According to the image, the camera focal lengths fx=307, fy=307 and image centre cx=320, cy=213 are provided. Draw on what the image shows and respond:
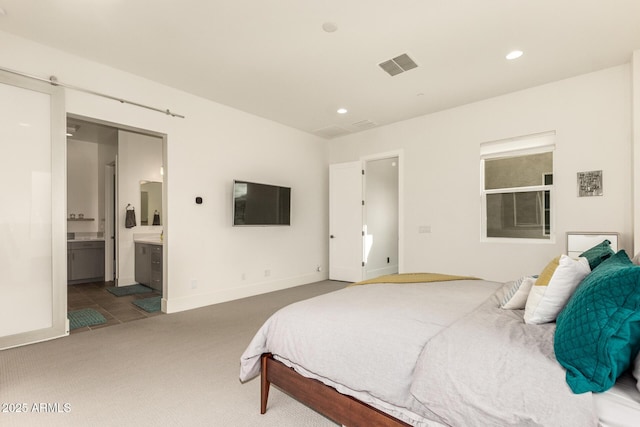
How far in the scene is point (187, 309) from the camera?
408 centimetres

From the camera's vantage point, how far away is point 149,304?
169 inches

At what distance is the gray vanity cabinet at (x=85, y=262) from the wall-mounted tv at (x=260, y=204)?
3545mm

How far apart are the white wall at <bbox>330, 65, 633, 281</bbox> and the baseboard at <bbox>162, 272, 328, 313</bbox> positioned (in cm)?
188

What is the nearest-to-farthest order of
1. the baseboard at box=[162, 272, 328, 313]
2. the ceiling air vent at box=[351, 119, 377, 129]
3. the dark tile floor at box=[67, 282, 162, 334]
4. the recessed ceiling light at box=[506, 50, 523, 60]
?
1. the recessed ceiling light at box=[506, 50, 523, 60]
2. the dark tile floor at box=[67, 282, 162, 334]
3. the baseboard at box=[162, 272, 328, 313]
4. the ceiling air vent at box=[351, 119, 377, 129]

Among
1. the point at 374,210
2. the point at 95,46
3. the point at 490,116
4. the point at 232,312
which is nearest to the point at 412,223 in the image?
the point at 374,210

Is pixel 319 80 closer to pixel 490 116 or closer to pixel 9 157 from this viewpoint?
pixel 490 116

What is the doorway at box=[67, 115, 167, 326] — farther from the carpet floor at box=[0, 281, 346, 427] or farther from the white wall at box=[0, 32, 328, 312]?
the carpet floor at box=[0, 281, 346, 427]

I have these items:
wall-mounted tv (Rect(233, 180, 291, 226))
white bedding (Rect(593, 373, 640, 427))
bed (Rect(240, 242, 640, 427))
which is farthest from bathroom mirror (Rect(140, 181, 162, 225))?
white bedding (Rect(593, 373, 640, 427))

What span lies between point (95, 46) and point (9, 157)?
1.34 meters

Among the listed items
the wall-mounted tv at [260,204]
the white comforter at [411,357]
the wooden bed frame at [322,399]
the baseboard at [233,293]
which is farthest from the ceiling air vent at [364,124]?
the wooden bed frame at [322,399]

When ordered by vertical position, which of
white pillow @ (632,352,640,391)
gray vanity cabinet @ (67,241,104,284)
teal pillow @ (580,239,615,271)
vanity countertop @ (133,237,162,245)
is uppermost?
teal pillow @ (580,239,615,271)

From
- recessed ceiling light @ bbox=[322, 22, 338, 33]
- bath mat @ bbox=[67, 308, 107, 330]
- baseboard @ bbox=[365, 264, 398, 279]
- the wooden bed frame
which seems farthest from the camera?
baseboard @ bbox=[365, 264, 398, 279]

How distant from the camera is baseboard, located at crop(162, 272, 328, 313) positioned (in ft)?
13.1

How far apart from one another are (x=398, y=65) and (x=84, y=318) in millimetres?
4704
